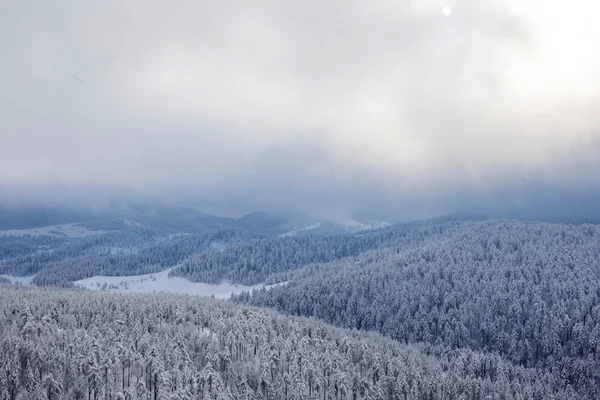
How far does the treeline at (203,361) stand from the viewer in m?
99.8

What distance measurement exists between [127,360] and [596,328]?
599 feet

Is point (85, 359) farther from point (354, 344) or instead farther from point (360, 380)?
point (354, 344)

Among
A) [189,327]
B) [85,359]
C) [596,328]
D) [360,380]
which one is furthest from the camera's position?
[596,328]

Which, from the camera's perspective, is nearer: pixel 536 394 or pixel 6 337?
pixel 6 337

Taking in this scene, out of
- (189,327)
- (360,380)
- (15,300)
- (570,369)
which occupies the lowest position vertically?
(570,369)

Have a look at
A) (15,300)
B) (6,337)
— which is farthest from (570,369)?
(15,300)

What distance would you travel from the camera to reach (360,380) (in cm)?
12388

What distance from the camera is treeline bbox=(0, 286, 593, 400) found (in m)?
99.8

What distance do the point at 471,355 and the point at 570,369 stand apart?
4167 cm

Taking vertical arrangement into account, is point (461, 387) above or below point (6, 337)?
below

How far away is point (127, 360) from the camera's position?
107 meters

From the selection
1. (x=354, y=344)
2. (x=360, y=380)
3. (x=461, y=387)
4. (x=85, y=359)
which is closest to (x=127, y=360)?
(x=85, y=359)

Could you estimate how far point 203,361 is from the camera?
122m

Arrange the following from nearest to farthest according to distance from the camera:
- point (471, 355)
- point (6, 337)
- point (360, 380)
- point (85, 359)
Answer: point (85, 359) < point (6, 337) < point (360, 380) < point (471, 355)
